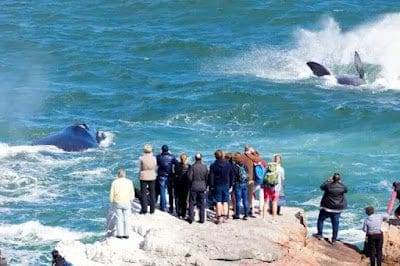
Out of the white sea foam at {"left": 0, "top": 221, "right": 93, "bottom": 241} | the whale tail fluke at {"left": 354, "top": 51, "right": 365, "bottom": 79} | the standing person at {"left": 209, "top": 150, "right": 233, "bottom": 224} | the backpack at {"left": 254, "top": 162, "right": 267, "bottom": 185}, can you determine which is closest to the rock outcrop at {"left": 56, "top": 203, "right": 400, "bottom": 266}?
the standing person at {"left": 209, "top": 150, "right": 233, "bottom": 224}

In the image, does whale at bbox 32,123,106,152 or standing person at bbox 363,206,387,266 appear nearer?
standing person at bbox 363,206,387,266

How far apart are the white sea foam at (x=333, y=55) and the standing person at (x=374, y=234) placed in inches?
1167

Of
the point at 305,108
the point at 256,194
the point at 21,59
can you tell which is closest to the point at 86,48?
the point at 21,59

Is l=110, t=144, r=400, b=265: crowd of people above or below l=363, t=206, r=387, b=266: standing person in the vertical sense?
above

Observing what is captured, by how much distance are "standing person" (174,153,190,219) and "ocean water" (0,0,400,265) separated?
3.78 m

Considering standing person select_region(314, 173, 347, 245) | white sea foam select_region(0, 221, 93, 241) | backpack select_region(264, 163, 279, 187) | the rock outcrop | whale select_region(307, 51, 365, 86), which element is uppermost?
whale select_region(307, 51, 365, 86)

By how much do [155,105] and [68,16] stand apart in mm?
23457

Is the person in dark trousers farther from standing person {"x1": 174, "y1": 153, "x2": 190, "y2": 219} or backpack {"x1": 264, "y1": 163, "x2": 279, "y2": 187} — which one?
backpack {"x1": 264, "y1": 163, "x2": 279, "y2": 187}

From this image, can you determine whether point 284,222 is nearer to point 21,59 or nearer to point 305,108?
point 305,108

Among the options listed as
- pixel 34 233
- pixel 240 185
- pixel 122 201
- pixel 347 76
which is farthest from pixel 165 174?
pixel 347 76

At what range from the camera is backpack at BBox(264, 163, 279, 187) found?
104ft

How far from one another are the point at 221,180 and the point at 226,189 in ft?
0.87

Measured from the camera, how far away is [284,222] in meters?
31.5

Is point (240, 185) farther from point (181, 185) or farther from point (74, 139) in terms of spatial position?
point (74, 139)
